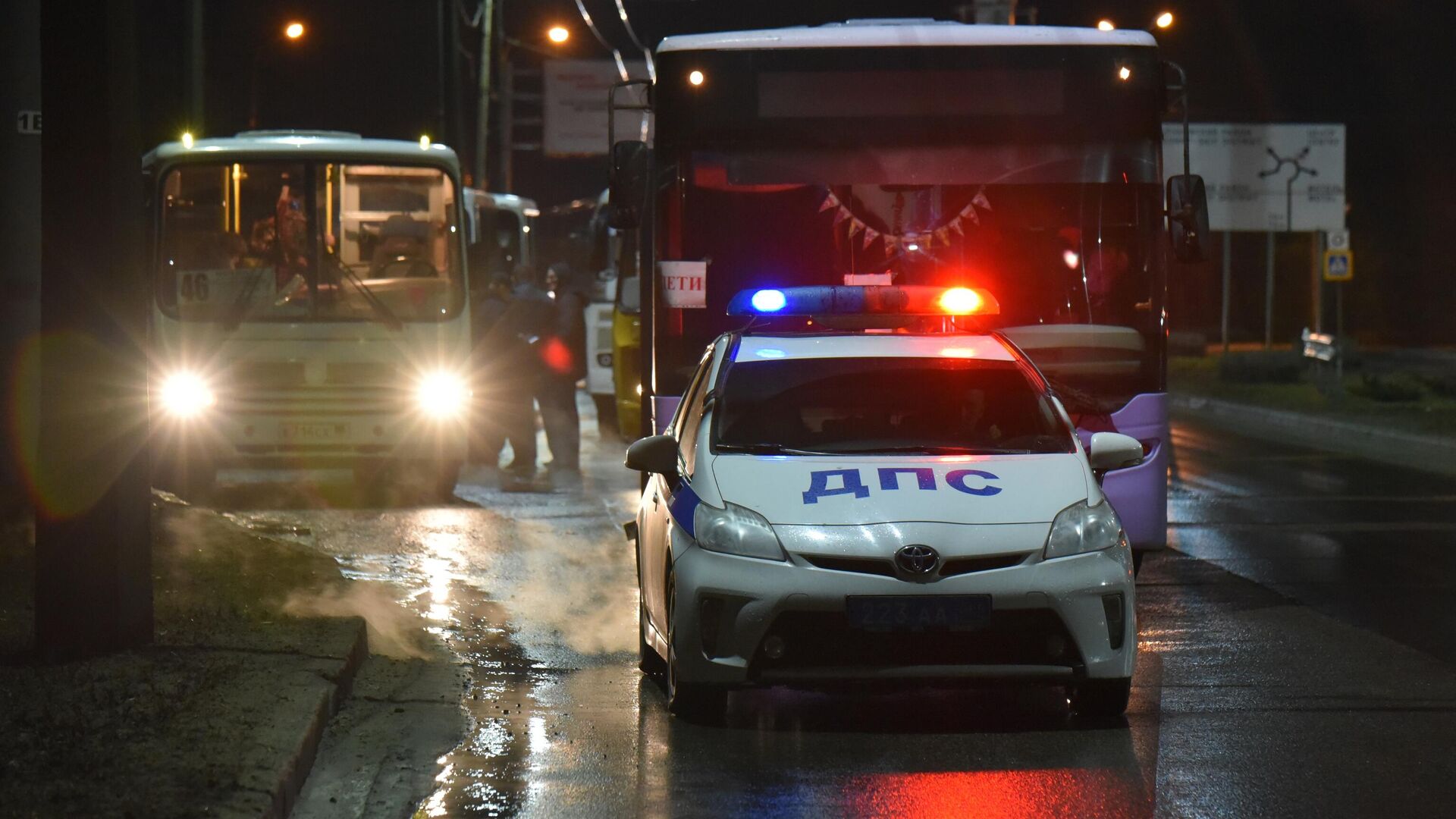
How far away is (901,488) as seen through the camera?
7.38 m

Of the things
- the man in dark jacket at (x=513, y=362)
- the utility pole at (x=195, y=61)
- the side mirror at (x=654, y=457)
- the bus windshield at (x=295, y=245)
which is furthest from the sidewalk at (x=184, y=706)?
the utility pole at (x=195, y=61)

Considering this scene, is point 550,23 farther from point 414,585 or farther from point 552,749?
point 552,749

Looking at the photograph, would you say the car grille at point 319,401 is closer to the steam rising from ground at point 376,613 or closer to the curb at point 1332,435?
the steam rising from ground at point 376,613

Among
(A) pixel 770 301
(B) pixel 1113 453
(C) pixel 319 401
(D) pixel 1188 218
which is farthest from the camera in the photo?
(C) pixel 319 401

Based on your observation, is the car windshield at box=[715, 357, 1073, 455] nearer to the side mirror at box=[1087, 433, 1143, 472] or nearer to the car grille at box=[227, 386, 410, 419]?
the side mirror at box=[1087, 433, 1143, 472]

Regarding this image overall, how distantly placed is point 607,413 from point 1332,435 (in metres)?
8.43

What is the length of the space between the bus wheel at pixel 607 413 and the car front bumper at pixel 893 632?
17.3m

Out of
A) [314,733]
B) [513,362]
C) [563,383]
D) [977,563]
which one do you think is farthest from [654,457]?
[563,383]

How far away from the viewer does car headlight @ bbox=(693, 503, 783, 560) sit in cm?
718

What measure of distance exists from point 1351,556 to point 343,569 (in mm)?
5856

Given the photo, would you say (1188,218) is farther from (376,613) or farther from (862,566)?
(862,566)

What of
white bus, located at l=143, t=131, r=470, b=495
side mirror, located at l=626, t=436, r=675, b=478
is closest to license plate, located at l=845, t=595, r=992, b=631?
side mirror, located at l=626, t=436, r=675, b=478

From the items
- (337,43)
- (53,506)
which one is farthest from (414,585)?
(337,43)

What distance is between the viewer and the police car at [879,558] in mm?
7070
